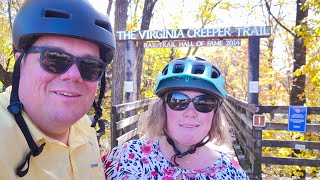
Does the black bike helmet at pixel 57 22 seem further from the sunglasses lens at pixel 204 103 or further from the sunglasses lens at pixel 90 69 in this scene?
the sunglasses lens at pixel 204 103

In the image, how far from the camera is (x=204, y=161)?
1979 millimetres

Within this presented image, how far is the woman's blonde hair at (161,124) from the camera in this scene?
2.09 metres

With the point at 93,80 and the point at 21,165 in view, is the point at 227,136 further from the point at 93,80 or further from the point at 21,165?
the point at 21,165

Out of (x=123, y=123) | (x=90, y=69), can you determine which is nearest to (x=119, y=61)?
(x=123, y=123)

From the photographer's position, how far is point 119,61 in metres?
9.91

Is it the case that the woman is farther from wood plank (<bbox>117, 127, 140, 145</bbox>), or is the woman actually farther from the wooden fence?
wood plank (<bbox>117, 127, 140, 145</bbox>)

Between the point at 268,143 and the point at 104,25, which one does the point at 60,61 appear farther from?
the point at 268,143

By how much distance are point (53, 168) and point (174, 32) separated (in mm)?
6652

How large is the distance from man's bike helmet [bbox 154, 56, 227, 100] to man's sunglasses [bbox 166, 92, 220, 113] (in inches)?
1.5

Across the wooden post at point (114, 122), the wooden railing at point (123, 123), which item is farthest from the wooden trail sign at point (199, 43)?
the wooden post at point (114, 122)

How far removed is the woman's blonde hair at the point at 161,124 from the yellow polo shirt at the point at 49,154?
424 mm

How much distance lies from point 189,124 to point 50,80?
0.87 meters

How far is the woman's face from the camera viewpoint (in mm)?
1943

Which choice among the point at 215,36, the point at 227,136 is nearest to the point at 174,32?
the point at 215,36
